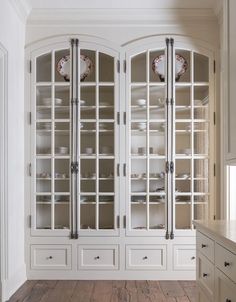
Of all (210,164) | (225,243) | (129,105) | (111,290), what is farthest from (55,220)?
(225,243)

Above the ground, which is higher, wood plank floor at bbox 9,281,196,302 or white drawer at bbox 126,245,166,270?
white drawer at bbox 126,245,166,270

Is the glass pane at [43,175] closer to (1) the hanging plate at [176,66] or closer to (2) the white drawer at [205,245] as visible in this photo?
(1) the hanging plate at [176,66]

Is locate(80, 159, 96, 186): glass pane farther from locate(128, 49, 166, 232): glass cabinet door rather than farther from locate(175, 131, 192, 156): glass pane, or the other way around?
locate(175, 131, 192, 156): glass pane

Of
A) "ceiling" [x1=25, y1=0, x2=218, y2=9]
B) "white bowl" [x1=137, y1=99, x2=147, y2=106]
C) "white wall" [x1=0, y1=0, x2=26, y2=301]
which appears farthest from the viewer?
"white bowl" [x1=137, y1=99, x2=147, y2=106]

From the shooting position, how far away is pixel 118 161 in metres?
4.50

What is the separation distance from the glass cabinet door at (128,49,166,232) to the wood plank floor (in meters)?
0.58

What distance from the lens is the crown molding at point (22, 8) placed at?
410 centimetres

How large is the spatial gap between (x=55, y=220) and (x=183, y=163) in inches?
58.0

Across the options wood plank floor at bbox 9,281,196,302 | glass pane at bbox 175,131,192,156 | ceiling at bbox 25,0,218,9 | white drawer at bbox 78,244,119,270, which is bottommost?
wood plank floor at bbox 9,281,196,302

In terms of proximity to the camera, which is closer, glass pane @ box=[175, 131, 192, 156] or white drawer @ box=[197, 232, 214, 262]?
white drawer @ box=[197, 232, 214, 262]

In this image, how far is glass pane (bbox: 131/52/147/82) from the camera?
15.4 ft

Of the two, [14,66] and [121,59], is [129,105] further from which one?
[14,66]

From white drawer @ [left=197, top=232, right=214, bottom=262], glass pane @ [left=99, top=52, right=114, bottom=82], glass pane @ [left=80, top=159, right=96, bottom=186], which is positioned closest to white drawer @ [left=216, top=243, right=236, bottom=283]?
white drawer @ [left=197, top=232, right=214, bottom=262]

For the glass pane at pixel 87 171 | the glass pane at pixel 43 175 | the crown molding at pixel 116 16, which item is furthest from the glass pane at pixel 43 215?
the crown molding at pixel 116 16
